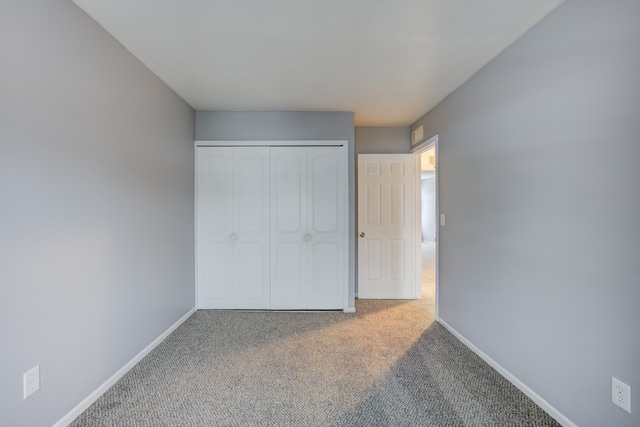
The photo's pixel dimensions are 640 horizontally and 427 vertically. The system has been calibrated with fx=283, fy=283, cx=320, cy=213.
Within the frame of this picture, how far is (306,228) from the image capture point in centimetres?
338

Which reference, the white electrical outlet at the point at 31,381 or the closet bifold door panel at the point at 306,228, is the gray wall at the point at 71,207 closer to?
the white electrical outlet at the point at 31,381

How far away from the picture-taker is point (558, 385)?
163cm

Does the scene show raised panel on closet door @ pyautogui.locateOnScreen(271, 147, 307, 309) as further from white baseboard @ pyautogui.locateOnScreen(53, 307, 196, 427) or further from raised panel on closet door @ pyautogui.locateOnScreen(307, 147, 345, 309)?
white baseboard @ pyautogui.locateOnScreen(53, 307, 196, 427)

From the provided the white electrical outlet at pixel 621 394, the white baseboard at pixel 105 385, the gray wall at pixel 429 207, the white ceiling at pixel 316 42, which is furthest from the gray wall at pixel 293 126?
the gray wall at pixel 429 207

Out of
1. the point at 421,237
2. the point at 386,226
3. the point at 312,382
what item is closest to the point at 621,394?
the point at 312,382

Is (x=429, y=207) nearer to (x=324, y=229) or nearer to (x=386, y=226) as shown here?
(x=386, y=226)

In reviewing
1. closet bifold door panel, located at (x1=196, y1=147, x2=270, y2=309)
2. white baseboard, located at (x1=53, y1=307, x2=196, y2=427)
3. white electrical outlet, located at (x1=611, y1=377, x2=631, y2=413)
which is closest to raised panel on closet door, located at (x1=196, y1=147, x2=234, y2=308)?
closet bifold door panel, located at (x1=196, y1=147, x2=270, y2=309)

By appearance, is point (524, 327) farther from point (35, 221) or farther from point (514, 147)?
point (35, 221)

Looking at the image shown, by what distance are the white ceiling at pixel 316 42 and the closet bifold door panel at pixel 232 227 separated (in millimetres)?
774

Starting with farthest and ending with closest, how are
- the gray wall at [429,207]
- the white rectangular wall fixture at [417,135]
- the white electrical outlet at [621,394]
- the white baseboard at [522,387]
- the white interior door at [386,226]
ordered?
the gray wall at [429,207], the white interior door at [386,226], the white rectangular wall fixture at [417,135], the white baseboard at [522,387], the white electrical outlet at [621,394]

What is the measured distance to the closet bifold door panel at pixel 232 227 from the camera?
337 cm

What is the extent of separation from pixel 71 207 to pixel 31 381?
35.4 inches

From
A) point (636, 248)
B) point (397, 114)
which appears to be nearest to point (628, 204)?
point (636, 248)

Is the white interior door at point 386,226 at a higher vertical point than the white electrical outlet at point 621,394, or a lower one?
higher
